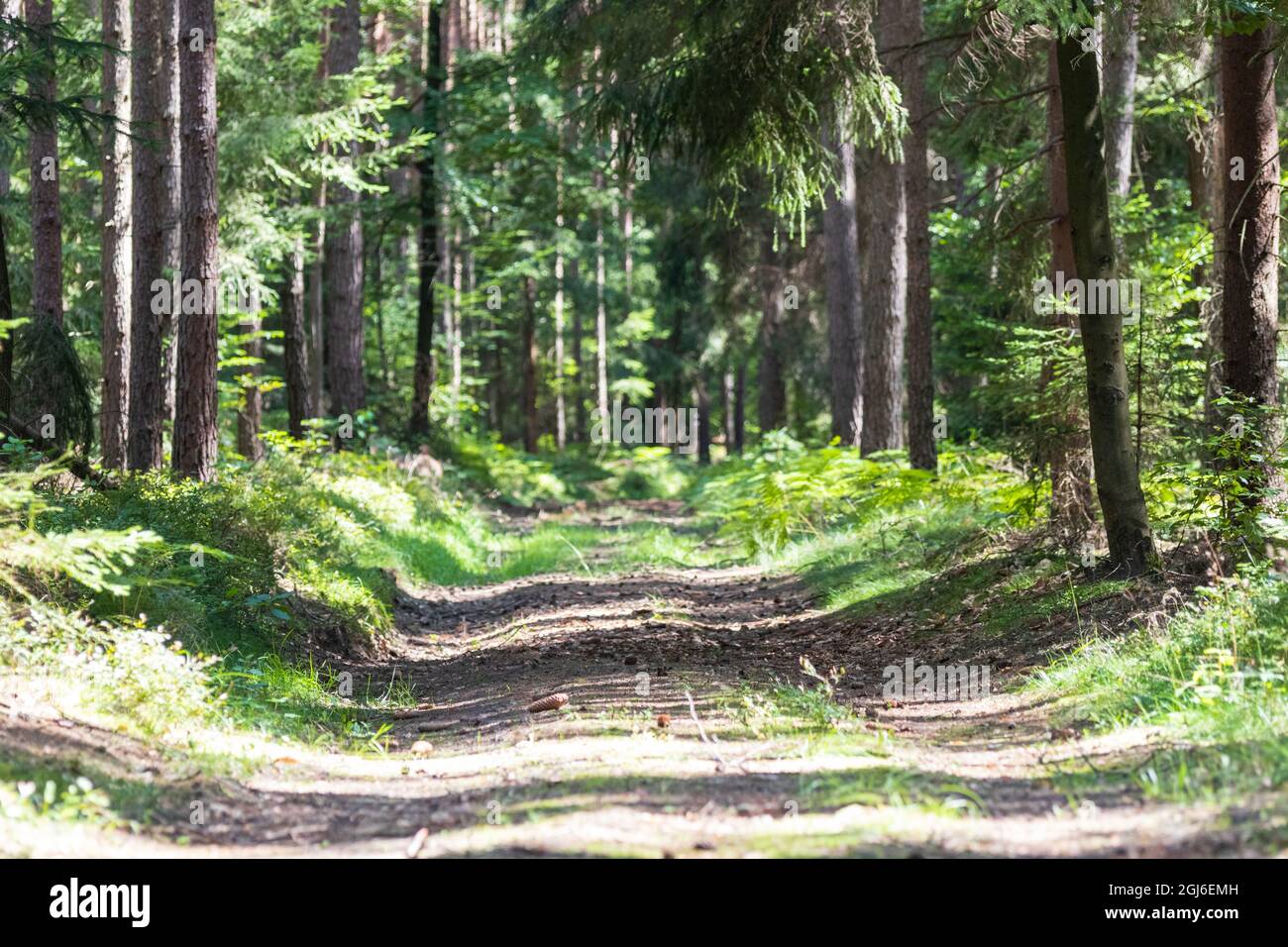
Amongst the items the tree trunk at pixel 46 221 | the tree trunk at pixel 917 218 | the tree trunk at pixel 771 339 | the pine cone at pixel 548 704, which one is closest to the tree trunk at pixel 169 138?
the tree trunk at pixel 46 221

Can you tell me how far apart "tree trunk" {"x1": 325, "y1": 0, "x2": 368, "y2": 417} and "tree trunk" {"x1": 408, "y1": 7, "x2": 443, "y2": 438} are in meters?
2.20

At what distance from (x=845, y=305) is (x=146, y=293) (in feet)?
42.5

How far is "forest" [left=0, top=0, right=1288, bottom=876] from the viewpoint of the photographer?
552 centimetres

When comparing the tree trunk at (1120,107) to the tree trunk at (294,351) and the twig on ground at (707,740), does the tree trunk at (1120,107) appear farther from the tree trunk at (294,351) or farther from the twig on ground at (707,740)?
the tree trunk at (294,351)

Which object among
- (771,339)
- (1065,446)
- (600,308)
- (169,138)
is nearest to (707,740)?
(1065,446)

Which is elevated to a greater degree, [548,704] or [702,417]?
[702,417]

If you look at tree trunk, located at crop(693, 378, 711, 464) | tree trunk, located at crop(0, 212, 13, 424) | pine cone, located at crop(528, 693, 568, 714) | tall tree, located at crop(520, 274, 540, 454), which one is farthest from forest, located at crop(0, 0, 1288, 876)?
tree trunk, located at crop(693, 378, 711, 464)

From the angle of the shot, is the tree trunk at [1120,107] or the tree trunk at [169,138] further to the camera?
the tree trunk at [169,138]

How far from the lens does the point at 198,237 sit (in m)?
13.2

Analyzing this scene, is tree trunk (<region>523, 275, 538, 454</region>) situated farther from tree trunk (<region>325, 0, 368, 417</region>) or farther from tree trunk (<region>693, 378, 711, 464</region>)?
tree trunk (<region>325, 0, 368, 417</region>)

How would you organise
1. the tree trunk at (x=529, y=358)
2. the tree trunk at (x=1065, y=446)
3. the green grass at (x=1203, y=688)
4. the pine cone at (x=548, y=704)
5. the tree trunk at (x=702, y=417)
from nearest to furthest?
the green grass at (x=1203, y=688) → the pine cone at (x=548, y=704) → the tree trunk at (x=1065, y=446) → the tree trunk at (x=529, y=358) → the tree trunk at (x=702, y=417)

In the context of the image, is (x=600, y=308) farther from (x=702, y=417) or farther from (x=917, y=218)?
(x=917, y=218)

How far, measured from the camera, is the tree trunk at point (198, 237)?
42.5 ft

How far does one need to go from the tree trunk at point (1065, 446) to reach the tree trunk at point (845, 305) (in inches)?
437
